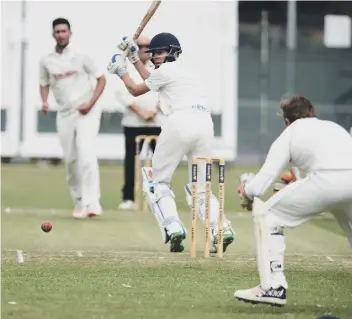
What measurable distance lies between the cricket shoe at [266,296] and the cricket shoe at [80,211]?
5.65m

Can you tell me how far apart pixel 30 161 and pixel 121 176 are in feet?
11.5

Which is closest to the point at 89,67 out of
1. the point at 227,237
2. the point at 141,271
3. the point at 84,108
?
the point at 84,108

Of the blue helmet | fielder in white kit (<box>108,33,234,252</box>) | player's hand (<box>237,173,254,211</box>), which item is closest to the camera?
player's hand (<box>237,173,254,211</box>)

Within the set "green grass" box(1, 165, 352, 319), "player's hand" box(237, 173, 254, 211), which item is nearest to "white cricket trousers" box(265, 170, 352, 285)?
"player's hand" box(237, 173, 254, 211)

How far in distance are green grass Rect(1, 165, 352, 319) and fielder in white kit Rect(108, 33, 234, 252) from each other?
31 centimetres

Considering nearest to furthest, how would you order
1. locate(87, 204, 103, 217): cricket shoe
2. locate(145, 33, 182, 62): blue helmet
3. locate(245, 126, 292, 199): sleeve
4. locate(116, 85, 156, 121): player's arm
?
1. locate(245, 126, 292, 199): sleeve
2. locate(145, 33, 182, 62): blue helmet
3. locate(87, 204, 103, 217): cricket shoe
4. locate(116, 85, 156, 121): player's arm

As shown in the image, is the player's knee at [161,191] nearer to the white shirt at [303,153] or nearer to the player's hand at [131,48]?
the player's hand at [131,48]

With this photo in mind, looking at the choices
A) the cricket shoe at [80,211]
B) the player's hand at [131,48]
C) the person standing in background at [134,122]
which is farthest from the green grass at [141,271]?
the player's hand at [131,48]

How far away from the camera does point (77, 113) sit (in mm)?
13172

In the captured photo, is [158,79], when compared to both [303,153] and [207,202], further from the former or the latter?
[303,153]

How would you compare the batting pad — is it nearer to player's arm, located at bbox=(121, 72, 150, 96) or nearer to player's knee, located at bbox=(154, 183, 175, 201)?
player's knee, located at bbox=(154, 183, 175, 201)

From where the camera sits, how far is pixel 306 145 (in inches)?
293

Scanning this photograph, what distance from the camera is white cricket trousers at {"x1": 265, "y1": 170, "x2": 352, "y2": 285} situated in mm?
7422

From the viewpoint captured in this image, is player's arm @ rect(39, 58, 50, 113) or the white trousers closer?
the white trousers
